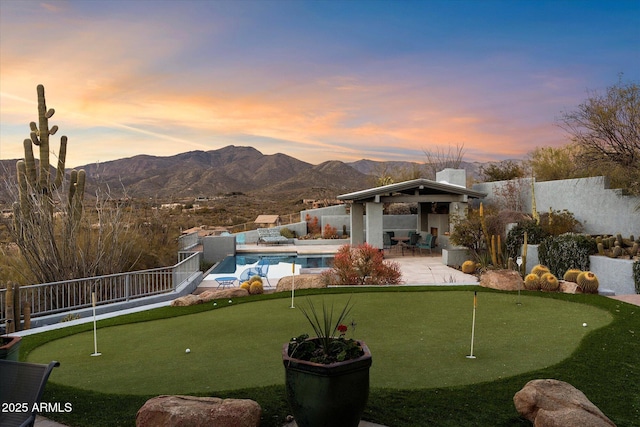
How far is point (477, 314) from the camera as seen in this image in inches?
322

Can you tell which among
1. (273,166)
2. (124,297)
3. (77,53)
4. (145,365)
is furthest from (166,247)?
(273,166)

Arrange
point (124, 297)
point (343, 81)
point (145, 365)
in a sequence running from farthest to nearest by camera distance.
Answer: point (343, 81) → point (124, 297) → point (145, 365)

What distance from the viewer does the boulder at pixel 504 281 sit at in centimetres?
1053

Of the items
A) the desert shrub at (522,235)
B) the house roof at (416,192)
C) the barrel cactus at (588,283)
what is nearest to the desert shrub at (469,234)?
the desert shrub at (522,235)

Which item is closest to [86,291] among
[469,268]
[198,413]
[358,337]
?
[358,337]

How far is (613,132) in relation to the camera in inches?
579

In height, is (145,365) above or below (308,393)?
below

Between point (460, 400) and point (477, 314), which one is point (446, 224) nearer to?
point (477, 314)

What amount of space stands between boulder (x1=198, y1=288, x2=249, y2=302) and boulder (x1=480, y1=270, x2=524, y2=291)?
5.59m

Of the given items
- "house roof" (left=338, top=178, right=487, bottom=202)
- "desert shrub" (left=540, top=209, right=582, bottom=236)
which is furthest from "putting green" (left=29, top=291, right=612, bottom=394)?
"house roof" (left=338, top=178, right=487, bottom=202)

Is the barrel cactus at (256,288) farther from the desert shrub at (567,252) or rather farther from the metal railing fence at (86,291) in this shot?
the desert shrub at (567,252)

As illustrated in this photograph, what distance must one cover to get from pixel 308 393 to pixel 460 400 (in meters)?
1.83

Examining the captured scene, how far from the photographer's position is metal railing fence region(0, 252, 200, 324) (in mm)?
9719

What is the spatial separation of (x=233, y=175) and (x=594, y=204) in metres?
80.4
